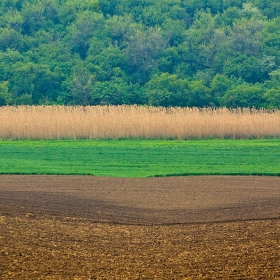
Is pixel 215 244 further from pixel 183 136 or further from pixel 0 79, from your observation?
pixel 0 79

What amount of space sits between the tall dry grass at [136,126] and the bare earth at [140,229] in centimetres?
1300

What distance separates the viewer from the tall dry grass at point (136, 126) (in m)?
30.5

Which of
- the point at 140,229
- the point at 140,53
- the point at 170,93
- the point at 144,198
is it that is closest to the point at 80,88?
the point at 170,93

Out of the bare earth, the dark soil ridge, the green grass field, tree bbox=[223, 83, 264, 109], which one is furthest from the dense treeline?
the bare earth

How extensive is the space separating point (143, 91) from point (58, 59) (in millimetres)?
7571

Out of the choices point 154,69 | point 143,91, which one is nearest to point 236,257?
point 143,91

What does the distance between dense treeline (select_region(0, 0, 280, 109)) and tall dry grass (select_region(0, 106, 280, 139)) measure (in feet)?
41.6

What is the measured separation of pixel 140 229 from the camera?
38.0 feet

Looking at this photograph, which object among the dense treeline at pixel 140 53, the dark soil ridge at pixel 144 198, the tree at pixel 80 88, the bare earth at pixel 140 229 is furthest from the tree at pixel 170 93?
the bare earth at pixel 140 229

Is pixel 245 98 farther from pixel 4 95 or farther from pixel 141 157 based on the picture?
pixel 141 157

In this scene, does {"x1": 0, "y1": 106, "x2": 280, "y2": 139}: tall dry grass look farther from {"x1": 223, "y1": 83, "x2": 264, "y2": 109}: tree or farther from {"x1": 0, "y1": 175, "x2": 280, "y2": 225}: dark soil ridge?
{"x1": 223, "y1": 83, "x2": 264, "y2": 109}: tree

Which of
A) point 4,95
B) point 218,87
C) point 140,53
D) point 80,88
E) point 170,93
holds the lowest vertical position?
point 170,93

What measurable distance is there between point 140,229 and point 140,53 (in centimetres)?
4199

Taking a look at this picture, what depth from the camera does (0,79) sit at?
164ft
